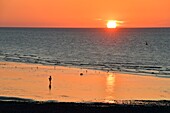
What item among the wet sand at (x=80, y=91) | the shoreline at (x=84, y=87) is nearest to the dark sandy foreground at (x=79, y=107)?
the wet sand at (x=80, y=91)

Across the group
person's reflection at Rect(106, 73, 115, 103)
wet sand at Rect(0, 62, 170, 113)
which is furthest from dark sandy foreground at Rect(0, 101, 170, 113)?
person's reflection at Rect(106, 73, 115, 103)

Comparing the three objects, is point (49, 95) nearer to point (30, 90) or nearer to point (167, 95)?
point (30, 90)

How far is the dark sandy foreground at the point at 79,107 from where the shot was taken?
2695 centimetres

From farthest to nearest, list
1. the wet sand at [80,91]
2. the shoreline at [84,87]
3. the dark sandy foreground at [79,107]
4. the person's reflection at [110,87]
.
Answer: the shoreline at [84,87]
the person's reflection at [110,87]
the wet sand at [80,91]
the dark sandy foreground at [79,107]

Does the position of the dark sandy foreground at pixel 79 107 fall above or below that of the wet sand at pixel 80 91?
below

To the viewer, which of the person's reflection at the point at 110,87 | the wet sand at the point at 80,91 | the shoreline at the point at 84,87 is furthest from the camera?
the shoreline at the point at 84,87

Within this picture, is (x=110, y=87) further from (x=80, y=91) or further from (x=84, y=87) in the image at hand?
(x=80, y=91)

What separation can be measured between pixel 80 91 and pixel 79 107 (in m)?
9.04

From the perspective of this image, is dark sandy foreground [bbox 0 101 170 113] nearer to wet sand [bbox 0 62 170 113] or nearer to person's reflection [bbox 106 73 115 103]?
wet sand [bbox 0 62 170 113]

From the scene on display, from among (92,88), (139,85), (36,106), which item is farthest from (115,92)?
(36,106)

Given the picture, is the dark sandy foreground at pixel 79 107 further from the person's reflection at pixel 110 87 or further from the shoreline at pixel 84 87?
the person's reflection at pixel 110 87

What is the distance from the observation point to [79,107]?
93.4 ft

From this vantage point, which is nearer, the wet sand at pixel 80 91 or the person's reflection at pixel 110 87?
the wet sand at pixel 80 91

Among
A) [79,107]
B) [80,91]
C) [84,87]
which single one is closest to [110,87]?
[84,87]
